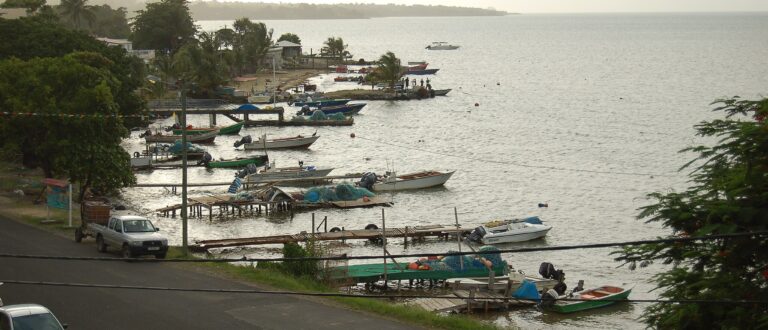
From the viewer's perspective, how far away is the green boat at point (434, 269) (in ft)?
115

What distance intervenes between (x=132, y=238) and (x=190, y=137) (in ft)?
159

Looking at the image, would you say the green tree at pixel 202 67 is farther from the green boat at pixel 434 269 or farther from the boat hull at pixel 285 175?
the green boat at pixel 434 269

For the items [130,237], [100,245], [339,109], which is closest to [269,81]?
[339,109]

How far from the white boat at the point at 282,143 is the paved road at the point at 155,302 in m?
43.4

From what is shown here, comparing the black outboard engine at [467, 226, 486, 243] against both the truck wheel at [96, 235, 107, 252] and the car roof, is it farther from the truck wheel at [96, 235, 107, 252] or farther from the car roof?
the car roof

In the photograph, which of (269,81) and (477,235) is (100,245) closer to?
(477,235)

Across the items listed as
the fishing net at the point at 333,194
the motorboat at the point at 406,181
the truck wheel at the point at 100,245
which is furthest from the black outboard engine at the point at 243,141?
the truck wheel at the point at 100,245

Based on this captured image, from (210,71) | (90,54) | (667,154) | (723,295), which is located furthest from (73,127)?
(210,71)

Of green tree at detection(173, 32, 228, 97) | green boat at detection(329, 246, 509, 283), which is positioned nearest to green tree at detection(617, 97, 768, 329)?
green boat at detection(329, 246, 509, 283)

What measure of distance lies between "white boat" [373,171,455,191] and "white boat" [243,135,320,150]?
58.6 ft

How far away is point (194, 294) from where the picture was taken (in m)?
26.8

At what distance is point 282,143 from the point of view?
7694cm

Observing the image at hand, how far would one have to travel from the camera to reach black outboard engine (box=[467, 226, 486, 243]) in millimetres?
43812

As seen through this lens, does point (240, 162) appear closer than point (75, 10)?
Yes
